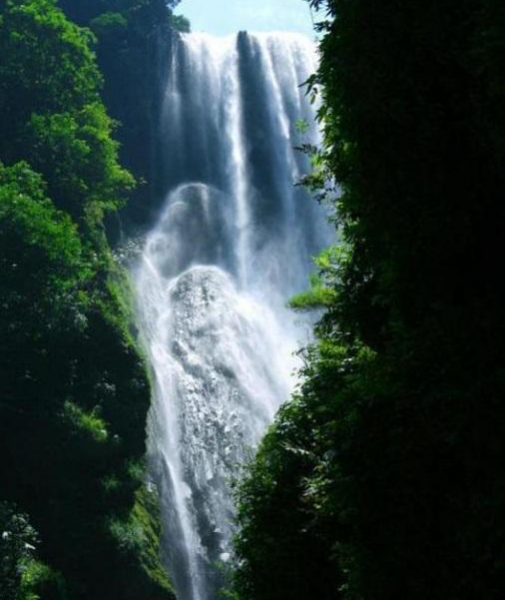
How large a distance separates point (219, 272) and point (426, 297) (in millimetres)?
31874

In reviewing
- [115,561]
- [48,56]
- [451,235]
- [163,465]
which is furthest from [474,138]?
[48,56]

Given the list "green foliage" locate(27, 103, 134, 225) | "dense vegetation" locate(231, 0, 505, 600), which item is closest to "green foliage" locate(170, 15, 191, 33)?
"green foliage" locate(27, 103, 134, 225)

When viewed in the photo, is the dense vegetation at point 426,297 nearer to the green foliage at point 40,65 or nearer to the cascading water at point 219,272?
the cascading water at point 219,272

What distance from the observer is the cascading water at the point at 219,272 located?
2555 centimetres

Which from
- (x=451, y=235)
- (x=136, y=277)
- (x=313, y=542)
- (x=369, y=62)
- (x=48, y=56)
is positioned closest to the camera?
(x=451, y=235)

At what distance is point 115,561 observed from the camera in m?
20.0

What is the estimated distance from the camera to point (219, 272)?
37219 millimetres

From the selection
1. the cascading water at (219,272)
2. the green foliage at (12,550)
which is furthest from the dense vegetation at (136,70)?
the green foliage at (12,550)

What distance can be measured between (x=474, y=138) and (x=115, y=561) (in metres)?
17.3

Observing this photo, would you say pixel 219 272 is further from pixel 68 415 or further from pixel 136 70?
pixel 68 415

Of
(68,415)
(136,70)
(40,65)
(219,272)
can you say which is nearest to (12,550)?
(68,415)

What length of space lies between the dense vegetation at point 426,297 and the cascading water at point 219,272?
61.5ft

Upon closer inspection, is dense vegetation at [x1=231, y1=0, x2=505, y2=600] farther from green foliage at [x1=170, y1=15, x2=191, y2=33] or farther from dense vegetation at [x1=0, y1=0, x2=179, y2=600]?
green foliage at [x1=170, y1=15, x2=191, y2=33]

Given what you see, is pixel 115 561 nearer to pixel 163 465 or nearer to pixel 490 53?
pixel 163 465
